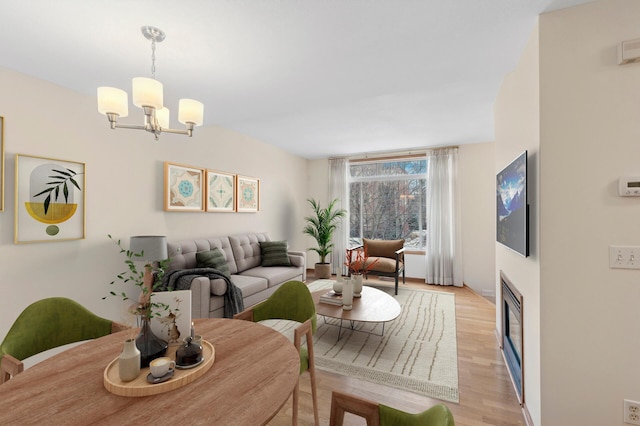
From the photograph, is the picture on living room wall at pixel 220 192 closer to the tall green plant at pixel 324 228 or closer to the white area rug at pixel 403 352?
the tall green plant at pixel 324 228

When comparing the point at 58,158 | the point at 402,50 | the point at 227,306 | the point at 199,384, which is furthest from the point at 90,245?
the point at 402,50

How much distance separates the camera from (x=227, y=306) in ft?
9.95

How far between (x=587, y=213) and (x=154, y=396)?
215 centimetres

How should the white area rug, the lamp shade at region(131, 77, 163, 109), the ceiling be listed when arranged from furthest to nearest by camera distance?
the white area rug → the ceiling → the lamp shade at region(131, 77, 163, 109)

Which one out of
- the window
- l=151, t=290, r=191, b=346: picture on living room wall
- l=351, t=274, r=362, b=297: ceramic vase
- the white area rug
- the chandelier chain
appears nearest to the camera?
l=151, t=290, r=191, b=346: picture on living room wall

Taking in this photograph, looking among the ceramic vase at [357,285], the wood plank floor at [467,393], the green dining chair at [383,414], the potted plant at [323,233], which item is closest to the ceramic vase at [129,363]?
the green dining chair at [383,414]

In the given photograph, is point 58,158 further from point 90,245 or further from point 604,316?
point 604,316

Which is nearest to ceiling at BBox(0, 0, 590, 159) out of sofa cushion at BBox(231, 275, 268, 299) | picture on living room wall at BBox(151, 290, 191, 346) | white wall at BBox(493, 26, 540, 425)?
white wall at BBox(493, 26, 540, 425)

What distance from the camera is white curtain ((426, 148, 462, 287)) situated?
511 cm

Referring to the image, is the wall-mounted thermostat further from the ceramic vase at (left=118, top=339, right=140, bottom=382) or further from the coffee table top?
the ceramic vase at (left=118, top=339, right=140, bottom=382)

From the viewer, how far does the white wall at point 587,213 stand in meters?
1.41

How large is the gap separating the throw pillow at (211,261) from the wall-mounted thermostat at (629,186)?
337 cm

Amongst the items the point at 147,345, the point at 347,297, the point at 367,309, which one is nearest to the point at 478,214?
the point at 367,309

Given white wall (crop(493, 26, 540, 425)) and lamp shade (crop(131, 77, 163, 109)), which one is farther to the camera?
white wall (crop(493, 26, 540, 425))
